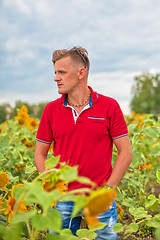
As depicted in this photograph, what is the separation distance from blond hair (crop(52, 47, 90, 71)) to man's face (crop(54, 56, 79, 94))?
29 millimetres

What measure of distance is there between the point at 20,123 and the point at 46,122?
249 cm

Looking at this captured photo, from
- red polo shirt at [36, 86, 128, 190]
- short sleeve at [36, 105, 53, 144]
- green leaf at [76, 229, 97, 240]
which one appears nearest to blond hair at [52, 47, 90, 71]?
red polo shirt at [36, 86, 128, 190]

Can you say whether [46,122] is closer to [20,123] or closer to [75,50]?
[75,50]

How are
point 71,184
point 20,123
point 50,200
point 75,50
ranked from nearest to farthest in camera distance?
point 50,200 → point 71,184 → point 75,50 → point 20,123

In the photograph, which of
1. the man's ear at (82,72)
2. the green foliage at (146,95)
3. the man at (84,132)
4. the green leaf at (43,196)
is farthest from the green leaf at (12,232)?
the green foliage at (146,95)

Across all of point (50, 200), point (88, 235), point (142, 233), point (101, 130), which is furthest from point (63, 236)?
point (142, 233)

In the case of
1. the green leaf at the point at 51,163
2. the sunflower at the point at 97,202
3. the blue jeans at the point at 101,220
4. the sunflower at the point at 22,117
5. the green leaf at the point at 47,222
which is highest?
the sunflower at the point at 22,117

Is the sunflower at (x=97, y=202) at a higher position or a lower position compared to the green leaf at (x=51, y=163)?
lower

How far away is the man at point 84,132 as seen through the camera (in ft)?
5.63

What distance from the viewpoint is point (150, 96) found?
108 ft

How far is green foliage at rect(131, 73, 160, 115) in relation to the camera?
32.5 m

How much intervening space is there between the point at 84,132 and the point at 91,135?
0.04 metres

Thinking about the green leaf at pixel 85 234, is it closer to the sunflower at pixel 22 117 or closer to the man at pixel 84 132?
the man at pixel 84 132

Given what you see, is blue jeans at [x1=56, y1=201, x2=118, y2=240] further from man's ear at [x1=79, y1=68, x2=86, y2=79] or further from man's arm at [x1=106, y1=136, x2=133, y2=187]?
man's ear at [x1=79, y1=68, x2=86, y2=79]
